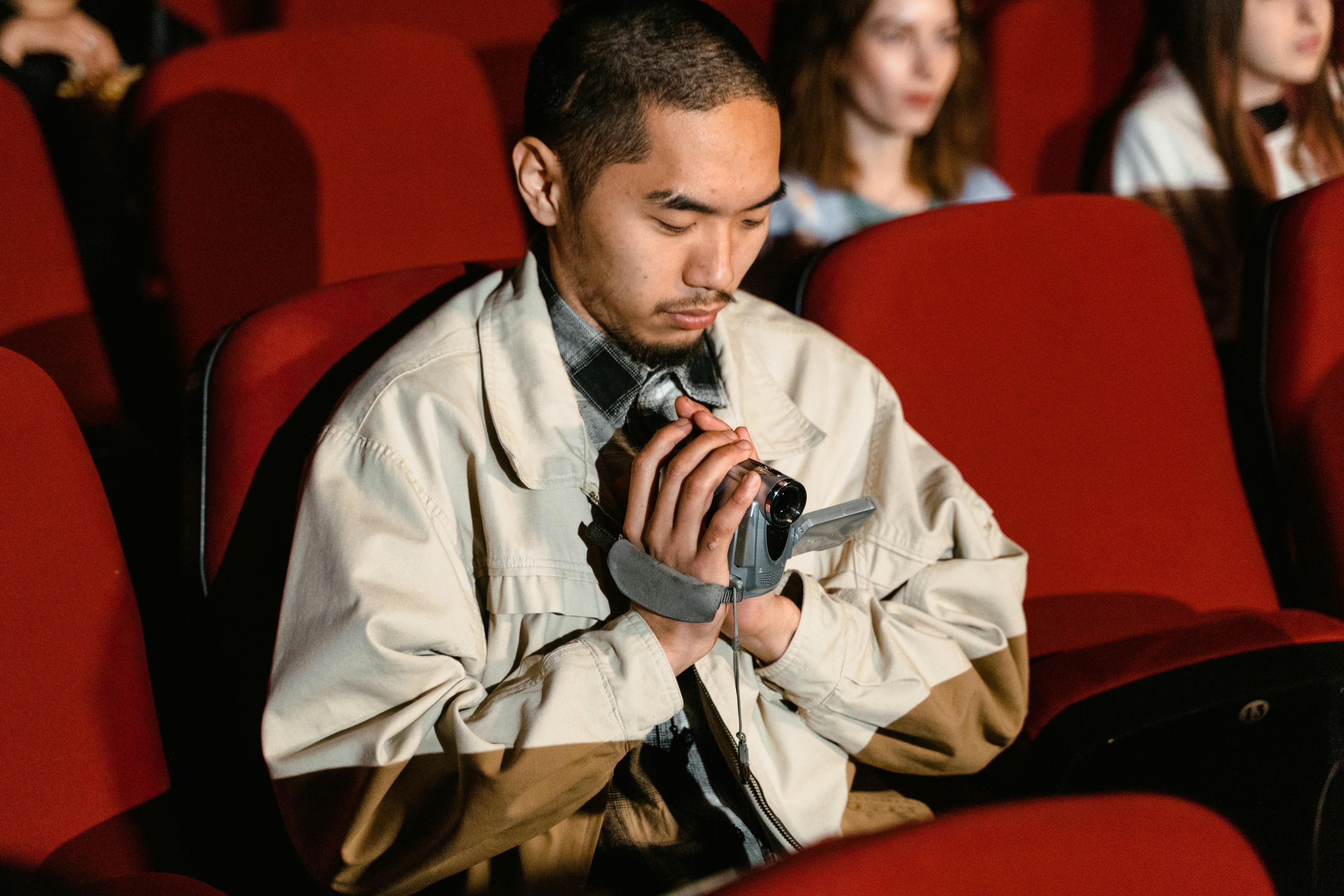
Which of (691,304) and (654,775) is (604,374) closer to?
(691,304)

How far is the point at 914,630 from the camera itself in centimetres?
99

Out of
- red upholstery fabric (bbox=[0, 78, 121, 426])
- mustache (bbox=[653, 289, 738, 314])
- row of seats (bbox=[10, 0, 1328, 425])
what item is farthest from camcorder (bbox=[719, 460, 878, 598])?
red upholstery fabric (bbox=[0, 78, 121, 426])

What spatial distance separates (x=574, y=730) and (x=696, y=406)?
26cm

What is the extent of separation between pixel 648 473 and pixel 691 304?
0.66 ft

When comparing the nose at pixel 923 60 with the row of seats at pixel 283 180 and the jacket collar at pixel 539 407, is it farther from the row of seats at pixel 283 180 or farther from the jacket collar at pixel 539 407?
the jacket collar at pixel 539 407

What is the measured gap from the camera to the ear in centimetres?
98

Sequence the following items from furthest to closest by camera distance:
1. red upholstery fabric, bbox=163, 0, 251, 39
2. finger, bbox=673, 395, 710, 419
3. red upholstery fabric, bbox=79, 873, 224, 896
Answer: red upholstery fabric, bbox=163, 0, 251, 39
finger, bbox=673, 395, 710, 419
red upholstery fabric, bbox=79, 873, 224, 896

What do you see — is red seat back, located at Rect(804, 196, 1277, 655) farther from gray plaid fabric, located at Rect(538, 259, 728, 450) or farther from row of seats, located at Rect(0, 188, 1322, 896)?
gray plaid fabric, located at Rect(538, 259, 728, 450)

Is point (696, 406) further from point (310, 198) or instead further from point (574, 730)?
point (310, 198)

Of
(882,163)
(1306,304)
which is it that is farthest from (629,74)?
(882,163)

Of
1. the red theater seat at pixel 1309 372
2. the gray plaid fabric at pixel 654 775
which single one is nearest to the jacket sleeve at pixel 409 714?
the gray plaid fabric at pixel 654 775

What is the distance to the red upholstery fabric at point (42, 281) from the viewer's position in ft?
4.28

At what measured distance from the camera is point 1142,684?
0.97 meters

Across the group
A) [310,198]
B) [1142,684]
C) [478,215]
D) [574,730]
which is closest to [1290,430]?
[1142,684]
